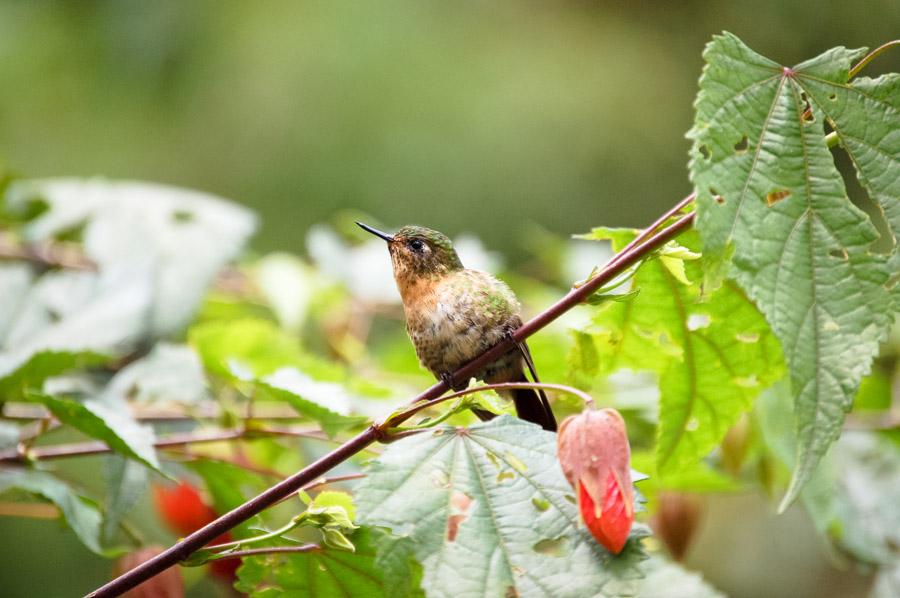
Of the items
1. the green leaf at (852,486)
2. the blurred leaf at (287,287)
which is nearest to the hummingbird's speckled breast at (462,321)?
the green leaf at (852,486)

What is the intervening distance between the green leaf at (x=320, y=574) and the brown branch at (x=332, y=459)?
0.11m

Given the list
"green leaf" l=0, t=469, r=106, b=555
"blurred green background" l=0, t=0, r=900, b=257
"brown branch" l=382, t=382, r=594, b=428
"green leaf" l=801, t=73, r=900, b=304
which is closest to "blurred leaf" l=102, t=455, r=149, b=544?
"green leaf" l=0, t=469, r=106, b=555

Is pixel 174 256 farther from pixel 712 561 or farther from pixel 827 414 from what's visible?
pixel 712 561

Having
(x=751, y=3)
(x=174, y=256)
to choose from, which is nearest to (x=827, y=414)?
(x=174, y=256)

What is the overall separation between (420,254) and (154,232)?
0.71 metres

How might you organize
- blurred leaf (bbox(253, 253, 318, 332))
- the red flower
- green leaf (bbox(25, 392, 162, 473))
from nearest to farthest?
the red flower < green leaf (bbox(25, 392, 162, 473)) < blurred leaf (bbox(253, 253, 318, 332))

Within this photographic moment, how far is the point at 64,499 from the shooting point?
1.25m

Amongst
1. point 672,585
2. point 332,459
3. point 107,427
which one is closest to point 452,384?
point 332,459

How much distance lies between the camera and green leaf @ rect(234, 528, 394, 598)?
1.00 m

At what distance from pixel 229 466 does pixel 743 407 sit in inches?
28.3

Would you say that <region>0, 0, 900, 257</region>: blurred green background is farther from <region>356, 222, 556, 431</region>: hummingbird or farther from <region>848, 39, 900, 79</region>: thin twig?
<region>848, 39, 900, 79</region>: thin twig

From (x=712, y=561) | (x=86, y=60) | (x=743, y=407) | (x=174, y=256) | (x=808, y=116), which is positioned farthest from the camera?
(x=712, y=561)

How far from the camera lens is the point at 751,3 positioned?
15.3ft

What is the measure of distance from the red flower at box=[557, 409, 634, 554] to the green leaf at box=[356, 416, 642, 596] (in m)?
0.05
